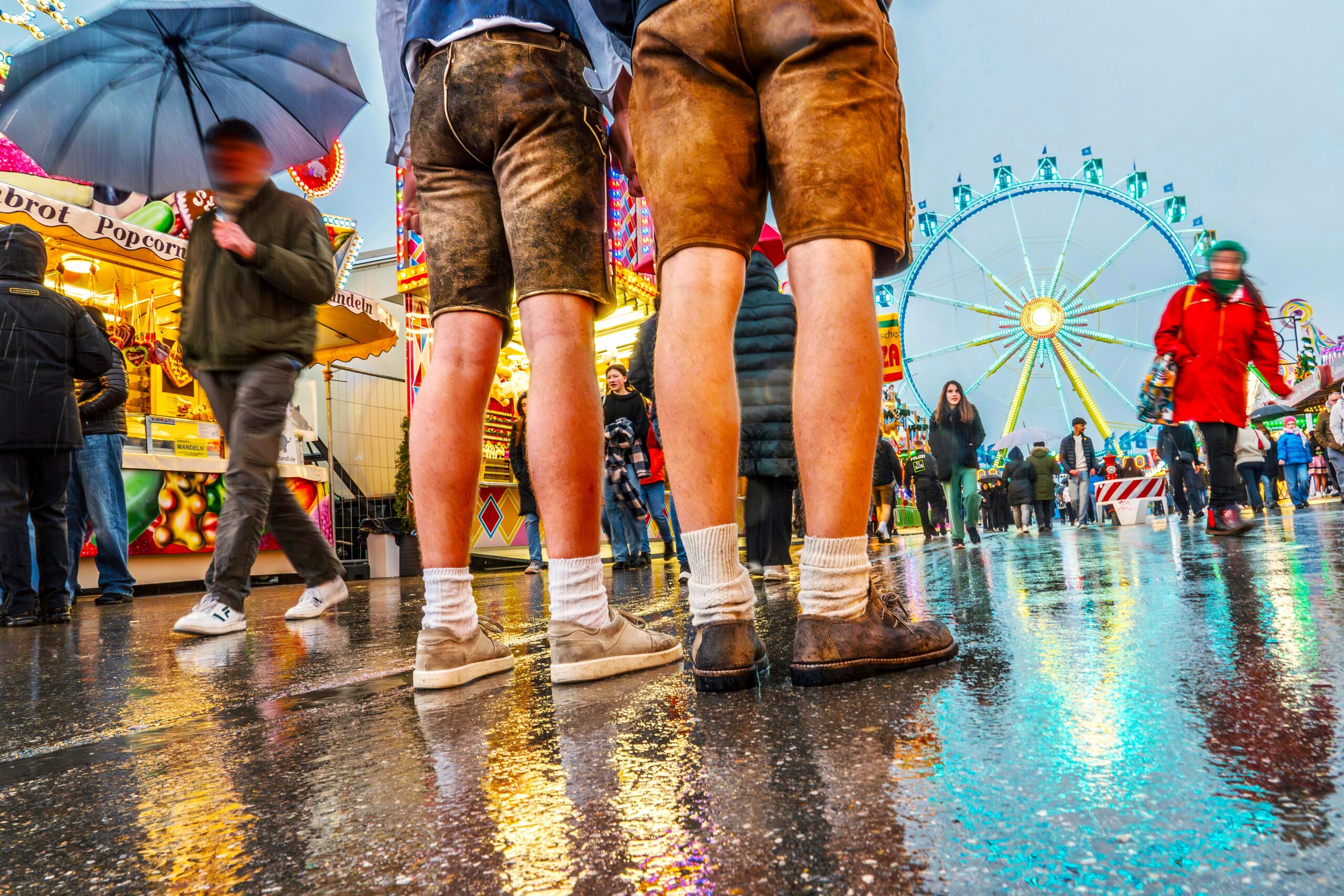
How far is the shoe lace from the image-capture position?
1.21m

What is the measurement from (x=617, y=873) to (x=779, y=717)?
417mm

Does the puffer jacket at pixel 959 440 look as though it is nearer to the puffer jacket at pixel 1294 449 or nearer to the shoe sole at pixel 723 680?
the puffer jacket at pixel 1294 449

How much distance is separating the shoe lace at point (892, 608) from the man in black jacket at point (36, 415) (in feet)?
11.9

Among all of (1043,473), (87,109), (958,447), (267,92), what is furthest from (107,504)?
(1043,473)

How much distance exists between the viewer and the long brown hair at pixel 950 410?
7.68 m

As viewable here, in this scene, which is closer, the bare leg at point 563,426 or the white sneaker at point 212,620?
the bare leg at point 563,426

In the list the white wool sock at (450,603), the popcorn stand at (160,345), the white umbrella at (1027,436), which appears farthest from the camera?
the white umbrella at (1027,436)

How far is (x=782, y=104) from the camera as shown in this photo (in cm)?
131

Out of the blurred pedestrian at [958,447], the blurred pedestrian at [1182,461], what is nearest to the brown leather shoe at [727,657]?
the blurred pedestrian at [958,447]

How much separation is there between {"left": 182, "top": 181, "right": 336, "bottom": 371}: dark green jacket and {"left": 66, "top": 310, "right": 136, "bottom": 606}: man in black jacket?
2157mm

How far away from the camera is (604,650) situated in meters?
1.33

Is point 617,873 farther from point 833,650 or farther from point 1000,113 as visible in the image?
point 1000,113

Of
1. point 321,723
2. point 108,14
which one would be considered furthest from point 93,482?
point 321,723

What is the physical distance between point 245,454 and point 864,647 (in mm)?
2351
